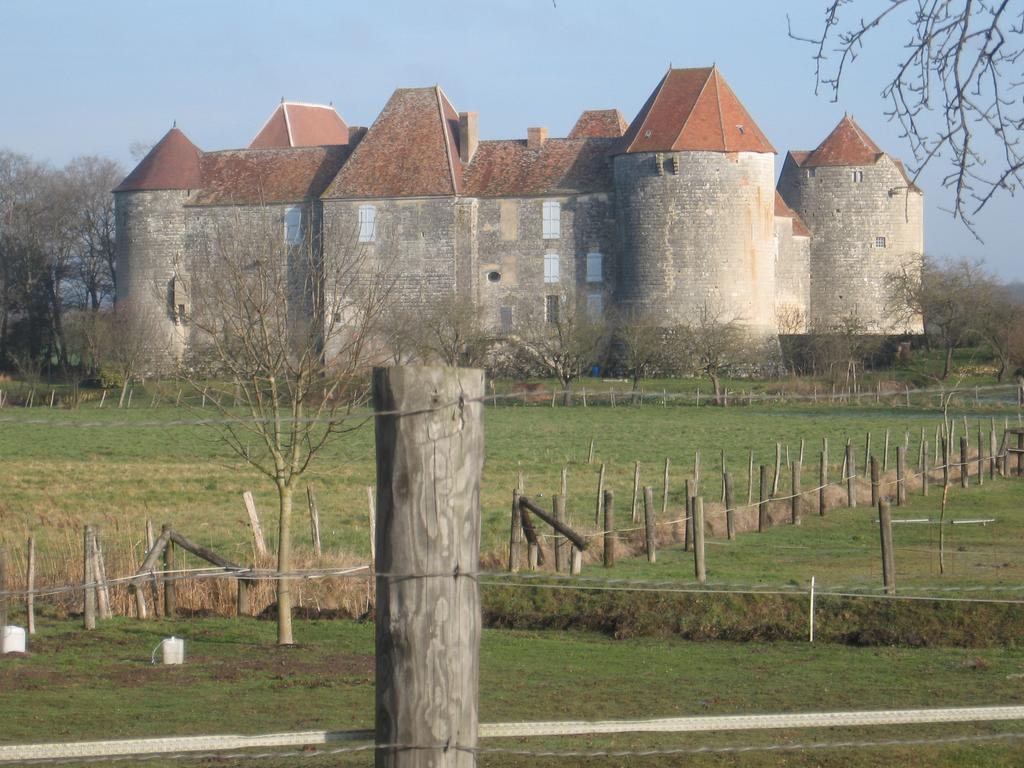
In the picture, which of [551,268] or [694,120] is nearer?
[694,120]

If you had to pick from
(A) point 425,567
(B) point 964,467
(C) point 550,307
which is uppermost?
(C) point 550,307

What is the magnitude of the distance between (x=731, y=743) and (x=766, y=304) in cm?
5256

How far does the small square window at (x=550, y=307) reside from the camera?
193 feet

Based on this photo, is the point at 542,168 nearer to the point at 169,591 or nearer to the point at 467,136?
the point at 467,136

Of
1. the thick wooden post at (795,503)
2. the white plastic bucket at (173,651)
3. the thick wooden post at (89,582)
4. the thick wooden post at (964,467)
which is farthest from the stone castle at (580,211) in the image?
the white plastic bucket at (173,651)

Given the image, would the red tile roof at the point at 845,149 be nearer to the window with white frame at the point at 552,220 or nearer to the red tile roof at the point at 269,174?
the window with white frame at the point at 552,220

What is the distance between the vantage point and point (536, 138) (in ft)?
203

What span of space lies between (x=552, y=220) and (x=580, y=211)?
1.20m

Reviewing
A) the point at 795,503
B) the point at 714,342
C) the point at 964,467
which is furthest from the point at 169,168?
the point at 795,503

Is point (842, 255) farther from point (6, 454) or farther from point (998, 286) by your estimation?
point (6, 454)

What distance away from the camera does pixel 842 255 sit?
64188mm

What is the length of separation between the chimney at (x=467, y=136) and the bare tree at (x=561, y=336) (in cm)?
696

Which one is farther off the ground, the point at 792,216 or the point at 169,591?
the point at 792,216

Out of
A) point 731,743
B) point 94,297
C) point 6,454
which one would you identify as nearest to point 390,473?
point 731,743
